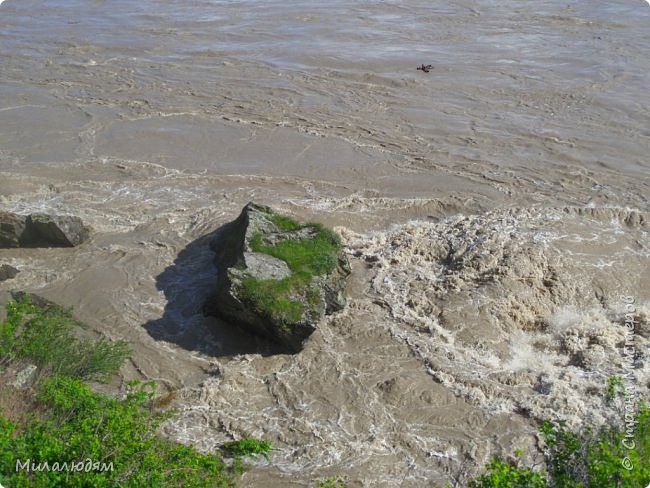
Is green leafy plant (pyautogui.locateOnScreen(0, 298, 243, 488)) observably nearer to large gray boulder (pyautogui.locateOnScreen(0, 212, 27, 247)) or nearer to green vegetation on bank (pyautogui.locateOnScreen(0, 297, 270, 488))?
green vegetation on bank (pyautogui.locateOnScreen(0, 297, 270, 488))

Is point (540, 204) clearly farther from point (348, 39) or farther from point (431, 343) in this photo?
point (348, 39)

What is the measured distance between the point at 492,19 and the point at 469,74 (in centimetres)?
544

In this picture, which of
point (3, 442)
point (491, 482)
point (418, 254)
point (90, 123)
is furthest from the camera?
point (90, 123)

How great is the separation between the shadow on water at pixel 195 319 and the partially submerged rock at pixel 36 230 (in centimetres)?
175

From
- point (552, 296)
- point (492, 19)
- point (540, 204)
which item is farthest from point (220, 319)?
point (492, 19)

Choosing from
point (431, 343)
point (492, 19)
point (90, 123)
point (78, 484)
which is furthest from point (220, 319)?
point (492, 19)

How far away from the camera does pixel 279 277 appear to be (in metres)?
8.62

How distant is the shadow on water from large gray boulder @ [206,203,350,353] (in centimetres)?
17

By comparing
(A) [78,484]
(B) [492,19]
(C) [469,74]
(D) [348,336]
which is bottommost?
(D) [348,336]

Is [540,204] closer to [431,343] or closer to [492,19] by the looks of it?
[431,343]

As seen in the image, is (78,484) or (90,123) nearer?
(78,484)

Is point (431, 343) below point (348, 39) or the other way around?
below

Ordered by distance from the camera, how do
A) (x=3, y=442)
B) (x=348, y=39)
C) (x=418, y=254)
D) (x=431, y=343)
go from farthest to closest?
(x=348, y=39)
(x=418, y=254)
(x=431, y=343)
(x=3, y=442)

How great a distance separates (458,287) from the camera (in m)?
9.31
